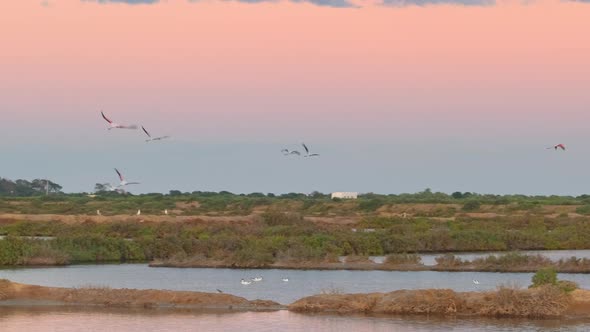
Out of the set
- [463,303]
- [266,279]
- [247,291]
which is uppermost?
[266,279]

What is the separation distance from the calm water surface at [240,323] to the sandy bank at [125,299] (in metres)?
1.41

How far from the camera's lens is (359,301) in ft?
125

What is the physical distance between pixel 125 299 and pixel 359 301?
7.92 metres

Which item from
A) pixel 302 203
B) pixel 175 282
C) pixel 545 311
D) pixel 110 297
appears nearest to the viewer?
pixel 545 311

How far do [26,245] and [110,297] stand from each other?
22.7 m

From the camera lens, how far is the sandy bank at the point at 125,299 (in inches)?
1567

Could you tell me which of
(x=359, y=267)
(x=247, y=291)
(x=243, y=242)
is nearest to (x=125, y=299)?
(x=247, y=291)

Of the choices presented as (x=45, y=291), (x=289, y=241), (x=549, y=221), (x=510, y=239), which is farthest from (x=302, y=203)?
(x=45, y=291)

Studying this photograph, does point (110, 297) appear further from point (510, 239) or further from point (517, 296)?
point (510, 239)

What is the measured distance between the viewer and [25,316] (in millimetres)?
37719

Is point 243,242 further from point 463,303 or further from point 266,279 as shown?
point 463,303

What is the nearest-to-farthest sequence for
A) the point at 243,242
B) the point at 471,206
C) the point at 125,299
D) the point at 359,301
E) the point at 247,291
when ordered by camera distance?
1. the point at 359,301
2. the point at 125,299
3. the point at 247,291
4. the point at 243,242
5. the point at 471,206

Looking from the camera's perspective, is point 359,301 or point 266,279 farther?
point 266,279

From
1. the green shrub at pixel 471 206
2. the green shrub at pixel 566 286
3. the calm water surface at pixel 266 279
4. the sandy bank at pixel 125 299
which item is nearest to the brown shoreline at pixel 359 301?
the sandy bank at pixel 125 299
